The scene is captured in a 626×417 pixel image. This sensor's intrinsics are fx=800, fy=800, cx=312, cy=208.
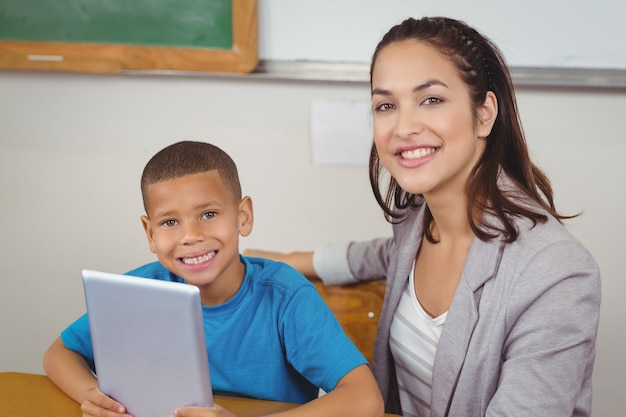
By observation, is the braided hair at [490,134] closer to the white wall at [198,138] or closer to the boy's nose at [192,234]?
the boy's nose at [192,234]

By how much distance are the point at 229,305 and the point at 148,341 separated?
0.29 meters

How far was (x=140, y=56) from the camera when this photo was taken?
2.00m

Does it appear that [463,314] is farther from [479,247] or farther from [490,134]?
[490,134]

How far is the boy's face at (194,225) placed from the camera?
3.87 feet

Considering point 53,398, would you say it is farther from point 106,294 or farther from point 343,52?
point 343,52

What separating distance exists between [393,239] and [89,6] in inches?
40.7

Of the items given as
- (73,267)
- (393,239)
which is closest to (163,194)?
(393,239)

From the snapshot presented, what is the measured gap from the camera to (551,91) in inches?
74.4

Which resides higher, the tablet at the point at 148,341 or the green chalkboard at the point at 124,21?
the green chalkboard at the point at 124,21

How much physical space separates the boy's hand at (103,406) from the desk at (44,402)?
0.25 feet

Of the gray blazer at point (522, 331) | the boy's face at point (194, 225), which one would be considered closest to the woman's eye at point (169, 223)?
the boy's face at point (194, 225)

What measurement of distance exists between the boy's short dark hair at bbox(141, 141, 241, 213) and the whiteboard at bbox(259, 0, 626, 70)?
756 millimetres

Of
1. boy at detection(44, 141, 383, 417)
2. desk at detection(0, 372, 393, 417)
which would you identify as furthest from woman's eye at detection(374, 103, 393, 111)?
desk at detection(0, 372, 393, 417)

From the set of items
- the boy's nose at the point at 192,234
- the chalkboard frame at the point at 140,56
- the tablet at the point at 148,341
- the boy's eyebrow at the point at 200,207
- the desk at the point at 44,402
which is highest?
the chalkboard frame at the point at 140,56
